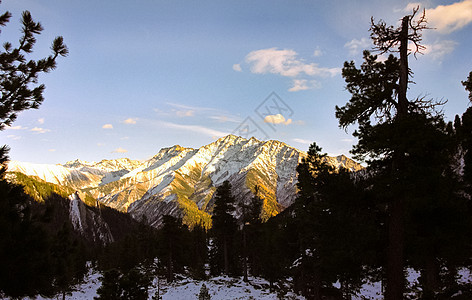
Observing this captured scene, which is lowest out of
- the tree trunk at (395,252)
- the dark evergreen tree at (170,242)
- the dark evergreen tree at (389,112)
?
the dark evergreen tree at (170,242)

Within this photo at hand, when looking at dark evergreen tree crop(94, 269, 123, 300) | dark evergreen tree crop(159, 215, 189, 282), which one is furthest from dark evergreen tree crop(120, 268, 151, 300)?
dark evergreen tree crop(159, 215, 189, 282)

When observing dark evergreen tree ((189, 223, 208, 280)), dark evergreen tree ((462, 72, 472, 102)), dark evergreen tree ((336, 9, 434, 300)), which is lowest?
dark evergreen tree ((189, 223, 208, 280))

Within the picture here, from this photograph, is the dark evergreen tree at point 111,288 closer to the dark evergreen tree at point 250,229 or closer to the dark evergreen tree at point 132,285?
the dark evergreen tree at point 132,285

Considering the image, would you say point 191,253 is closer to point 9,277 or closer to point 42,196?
point 9,277

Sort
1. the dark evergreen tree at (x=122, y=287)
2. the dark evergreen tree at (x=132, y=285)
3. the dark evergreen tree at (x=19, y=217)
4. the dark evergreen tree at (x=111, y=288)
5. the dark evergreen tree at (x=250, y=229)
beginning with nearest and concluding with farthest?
the dark evergreen tree at (x=19, y=217) → the dark evergreen tree at (x=111, y=288) → the dark evergreen tree at (x=122, y=287) → the dark evergreen tree at (x=132, y=285) → the dark evergreen tree at (x=250, y=229)

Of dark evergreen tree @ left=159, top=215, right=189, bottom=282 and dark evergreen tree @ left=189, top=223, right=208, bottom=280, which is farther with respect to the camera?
dark evergreen tree @ left=189, top=223, right=208, bottom=280

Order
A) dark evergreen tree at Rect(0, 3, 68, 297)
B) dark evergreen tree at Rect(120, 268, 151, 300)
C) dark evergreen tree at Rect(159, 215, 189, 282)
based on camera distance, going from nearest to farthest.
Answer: dark evergreen tree at Rect(0, 3, 68, 297) → dark evergreen tree at Rect(120, 268, 151, 300) → dark evergreen tree at Rect(159, 215, 189, 282)

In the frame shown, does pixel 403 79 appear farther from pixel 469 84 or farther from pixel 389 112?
pixel 469 84

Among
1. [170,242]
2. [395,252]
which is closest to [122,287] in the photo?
[395,252]

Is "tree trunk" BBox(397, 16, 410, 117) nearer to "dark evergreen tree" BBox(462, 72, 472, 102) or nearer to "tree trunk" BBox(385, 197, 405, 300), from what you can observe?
"tree trunk" BBox(385, 197, 405, 300)

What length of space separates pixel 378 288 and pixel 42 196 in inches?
7860

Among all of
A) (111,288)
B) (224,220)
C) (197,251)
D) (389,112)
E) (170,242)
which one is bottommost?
(197,251)

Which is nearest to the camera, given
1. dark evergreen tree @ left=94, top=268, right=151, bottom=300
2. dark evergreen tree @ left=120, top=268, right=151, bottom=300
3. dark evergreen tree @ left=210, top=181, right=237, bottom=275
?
dark evergreen tree @ left=94, top=268, right=151, bottom=300

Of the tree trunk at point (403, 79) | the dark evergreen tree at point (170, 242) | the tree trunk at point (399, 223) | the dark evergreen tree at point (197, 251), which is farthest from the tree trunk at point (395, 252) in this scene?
the dark evergreen tree at point (197, 251)
